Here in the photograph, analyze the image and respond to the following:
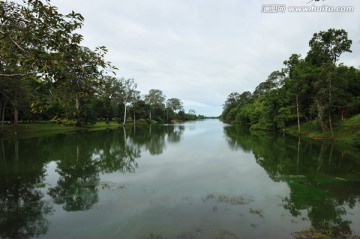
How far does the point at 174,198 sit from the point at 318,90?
34992mm

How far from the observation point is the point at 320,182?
15023mm

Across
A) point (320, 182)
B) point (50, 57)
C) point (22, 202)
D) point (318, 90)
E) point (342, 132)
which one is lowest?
point (22, 202)

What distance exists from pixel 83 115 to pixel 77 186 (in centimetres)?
5170

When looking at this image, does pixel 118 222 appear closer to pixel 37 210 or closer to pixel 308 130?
pixel 37 210

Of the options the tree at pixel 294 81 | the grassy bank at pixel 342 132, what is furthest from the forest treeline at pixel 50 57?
the tree at pixel 294 81

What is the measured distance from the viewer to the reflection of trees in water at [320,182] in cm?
1016

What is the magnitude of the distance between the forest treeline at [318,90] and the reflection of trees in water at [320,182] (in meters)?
14.8

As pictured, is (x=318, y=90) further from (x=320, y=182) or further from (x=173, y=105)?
(x=173, y=105)

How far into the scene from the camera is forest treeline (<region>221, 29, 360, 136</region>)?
37.6 metres

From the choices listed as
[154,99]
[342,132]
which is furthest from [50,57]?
[154,99]

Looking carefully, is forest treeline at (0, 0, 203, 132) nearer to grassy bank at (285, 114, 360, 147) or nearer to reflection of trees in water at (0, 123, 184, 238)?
reflection of trees in water at (0, 123, 184, 238)

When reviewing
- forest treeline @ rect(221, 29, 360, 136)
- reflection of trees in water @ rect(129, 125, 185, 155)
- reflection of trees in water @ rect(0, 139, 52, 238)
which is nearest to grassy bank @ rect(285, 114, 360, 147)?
forest treeline @ rect(221, 29, 360, 136)

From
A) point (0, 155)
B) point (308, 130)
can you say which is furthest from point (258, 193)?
point (308, 130)

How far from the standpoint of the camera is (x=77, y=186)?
13859 mm
